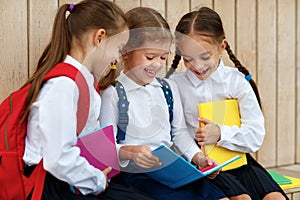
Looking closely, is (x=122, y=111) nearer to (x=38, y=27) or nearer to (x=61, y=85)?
(x=61, y=85)

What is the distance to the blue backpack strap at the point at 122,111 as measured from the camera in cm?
164

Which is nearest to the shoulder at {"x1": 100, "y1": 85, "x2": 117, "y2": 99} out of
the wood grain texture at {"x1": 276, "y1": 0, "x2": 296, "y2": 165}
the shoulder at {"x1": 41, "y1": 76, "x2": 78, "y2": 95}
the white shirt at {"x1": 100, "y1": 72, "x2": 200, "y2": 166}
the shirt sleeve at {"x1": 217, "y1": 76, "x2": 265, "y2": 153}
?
the white shirt at {"x1": 100, "y1": 72, "x2": 200, "y2": 166}

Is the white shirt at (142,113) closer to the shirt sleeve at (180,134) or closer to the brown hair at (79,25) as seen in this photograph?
the shirt sleeve at (180,134)

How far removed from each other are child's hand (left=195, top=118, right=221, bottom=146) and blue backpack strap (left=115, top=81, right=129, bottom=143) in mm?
275

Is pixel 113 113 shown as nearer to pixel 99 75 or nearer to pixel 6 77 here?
pixel 99 75

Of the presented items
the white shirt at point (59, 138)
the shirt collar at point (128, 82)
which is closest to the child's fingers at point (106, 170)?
the white shirt at point (59, 138)

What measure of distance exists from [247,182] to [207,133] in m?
0.22

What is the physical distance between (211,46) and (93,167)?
0.62 meters

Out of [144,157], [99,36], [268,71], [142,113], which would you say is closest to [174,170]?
[144,157]

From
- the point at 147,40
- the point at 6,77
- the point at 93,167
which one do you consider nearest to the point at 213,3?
the point at 147,40

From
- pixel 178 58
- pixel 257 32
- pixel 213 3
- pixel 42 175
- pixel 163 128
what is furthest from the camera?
pixel 257 32

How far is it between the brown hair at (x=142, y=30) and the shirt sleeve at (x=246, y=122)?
0.36 metres

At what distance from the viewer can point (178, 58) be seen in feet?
6.23

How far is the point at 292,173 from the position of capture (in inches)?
92.4
